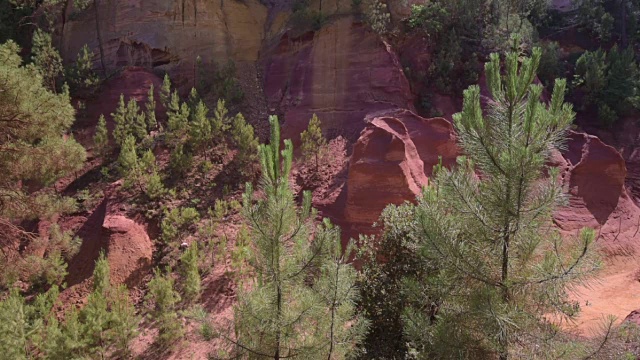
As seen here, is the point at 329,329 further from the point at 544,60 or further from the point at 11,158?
the point at 544,60

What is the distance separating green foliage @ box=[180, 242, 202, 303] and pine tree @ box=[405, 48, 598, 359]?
6374 millimetres

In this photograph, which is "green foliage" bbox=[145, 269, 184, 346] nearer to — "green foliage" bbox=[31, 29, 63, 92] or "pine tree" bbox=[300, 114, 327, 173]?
"pine tree" bbox=[300, 114, 327, 173]

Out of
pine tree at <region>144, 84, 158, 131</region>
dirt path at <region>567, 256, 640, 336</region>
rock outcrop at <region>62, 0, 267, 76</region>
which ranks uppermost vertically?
rock outcrop at <region>62, 0, 267, 76</region>

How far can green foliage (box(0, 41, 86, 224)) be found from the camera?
8.47 metres

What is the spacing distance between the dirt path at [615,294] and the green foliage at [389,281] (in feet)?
14.5

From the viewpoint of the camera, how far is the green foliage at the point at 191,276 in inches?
403

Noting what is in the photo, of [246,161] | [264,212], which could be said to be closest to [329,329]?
[264,212]

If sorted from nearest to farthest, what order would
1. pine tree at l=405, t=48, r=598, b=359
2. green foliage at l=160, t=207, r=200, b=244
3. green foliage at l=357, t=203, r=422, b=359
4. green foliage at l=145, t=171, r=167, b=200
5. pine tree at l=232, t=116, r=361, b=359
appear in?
pine tree at l=405, t=48, r=598, b=359 < pine tree at l=232, t=116, r=361, b=359 < green foliage at l=357, t=203, r=422, b=359 < green foliage at l=160, t=207, r=200, b=244 < green foliage at l=145, t=171, r=167, b=200

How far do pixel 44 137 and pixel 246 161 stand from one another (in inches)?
242

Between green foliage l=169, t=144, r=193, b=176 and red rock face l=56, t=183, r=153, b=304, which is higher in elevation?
green foliage l=169, t=144, r=193, b=176

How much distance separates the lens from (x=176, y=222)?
12.7m

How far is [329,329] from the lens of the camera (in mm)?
5914

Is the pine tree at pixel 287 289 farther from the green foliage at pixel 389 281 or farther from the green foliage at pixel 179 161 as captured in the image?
the green foliage at pixel 179 161

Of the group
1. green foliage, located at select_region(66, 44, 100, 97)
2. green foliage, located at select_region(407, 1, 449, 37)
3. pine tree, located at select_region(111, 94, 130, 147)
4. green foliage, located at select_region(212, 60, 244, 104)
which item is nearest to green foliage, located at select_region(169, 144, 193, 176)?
pine tree, located at select_region(111, 94, 130, 147)
